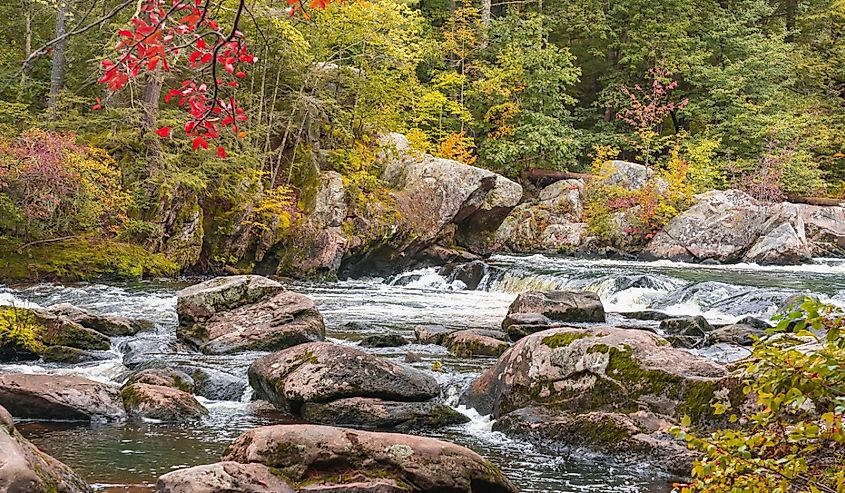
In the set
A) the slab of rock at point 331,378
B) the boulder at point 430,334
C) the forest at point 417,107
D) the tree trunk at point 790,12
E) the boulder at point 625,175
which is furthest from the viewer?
the tree trunk at point 790,12

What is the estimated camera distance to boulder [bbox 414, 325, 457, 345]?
1242cm

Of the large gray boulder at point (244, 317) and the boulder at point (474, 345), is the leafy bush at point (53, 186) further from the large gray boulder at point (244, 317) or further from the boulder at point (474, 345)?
the boulder at point (474, 345)

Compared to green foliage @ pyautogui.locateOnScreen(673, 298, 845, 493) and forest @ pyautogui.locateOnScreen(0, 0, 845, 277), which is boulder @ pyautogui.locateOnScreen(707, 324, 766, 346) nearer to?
forest @ pyautogui.locateOnScreen(0, 0, 845, 277)

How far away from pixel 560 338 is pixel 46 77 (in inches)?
719

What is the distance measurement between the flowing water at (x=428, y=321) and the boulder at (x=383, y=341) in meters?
0.25

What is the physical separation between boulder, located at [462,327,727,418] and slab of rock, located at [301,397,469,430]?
66cm

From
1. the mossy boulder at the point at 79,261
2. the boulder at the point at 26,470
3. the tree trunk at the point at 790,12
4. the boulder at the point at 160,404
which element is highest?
the tree trunk at the point at 790,12

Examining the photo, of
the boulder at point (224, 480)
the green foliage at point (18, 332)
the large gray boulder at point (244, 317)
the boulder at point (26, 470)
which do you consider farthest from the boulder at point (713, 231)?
the boulder at point (26, 470)

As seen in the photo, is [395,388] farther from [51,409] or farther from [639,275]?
[639,275]

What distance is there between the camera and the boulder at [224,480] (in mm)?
5117

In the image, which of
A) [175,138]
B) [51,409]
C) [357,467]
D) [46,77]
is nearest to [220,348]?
[51,409]

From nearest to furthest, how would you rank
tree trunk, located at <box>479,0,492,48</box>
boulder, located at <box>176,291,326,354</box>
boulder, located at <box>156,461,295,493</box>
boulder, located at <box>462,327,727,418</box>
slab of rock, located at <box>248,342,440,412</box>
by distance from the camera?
boulder, located at <box>156,461,295,493</box> < boulder, located at <box>462,327,727,418</box> < slab of rock, located at <box>248,342,440,412</box> < boulder, located at <box>176,291,326,354</box> < tree trunk, located at <box>479,0,492,48</box>

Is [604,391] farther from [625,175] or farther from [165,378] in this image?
[625,175]

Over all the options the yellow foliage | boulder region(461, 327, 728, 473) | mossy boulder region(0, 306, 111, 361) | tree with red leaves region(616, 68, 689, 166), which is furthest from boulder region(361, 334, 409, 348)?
tree with red leaves region(616, 68, 689, 166)
